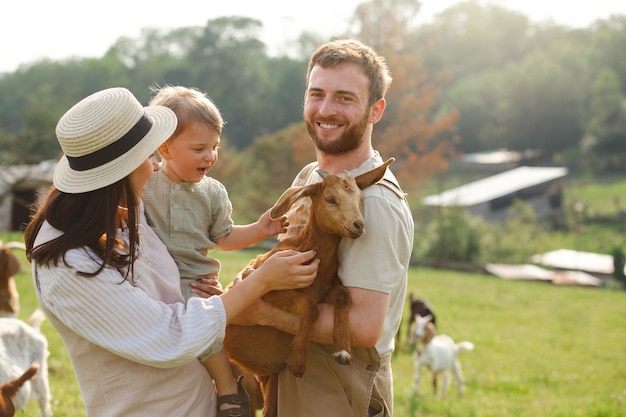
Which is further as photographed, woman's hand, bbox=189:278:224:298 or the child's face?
the child's face

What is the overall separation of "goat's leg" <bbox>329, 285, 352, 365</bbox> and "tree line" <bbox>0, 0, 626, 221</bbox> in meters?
24.1

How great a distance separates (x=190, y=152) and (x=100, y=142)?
105cm

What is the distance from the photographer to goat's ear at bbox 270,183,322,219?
3461mm

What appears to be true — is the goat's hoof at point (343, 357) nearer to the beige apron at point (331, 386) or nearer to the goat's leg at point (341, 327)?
the goat's leg at point (341, 327)

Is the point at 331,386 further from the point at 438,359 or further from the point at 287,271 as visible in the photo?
the point at 438,359

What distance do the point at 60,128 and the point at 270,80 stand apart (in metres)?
73.1

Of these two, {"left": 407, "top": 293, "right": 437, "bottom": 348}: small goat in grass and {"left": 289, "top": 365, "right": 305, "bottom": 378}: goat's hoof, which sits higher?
{"left": 289, "top": 365, "right": 305, "bottom": 378}: goat's hoof

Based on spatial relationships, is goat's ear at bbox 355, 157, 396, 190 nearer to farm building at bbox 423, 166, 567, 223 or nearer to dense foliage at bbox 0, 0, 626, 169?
dense foliage at bbox 0, 0, 626, 169

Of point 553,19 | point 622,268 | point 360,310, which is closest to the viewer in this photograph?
point 360,310

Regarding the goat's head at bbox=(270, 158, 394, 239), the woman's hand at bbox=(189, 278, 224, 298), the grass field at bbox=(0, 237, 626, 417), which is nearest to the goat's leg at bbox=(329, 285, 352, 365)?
the goat's head at bbox=(270, 158, 394, 239)

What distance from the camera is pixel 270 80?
7475 cm

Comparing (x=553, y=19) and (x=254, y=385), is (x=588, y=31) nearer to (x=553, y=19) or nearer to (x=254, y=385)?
(x=553, y=19)

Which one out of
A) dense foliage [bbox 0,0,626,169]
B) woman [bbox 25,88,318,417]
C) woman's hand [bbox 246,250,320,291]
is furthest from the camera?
dense foliage [bbox 0,0,626,169]

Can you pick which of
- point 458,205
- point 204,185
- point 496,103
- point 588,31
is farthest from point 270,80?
point 204,185
